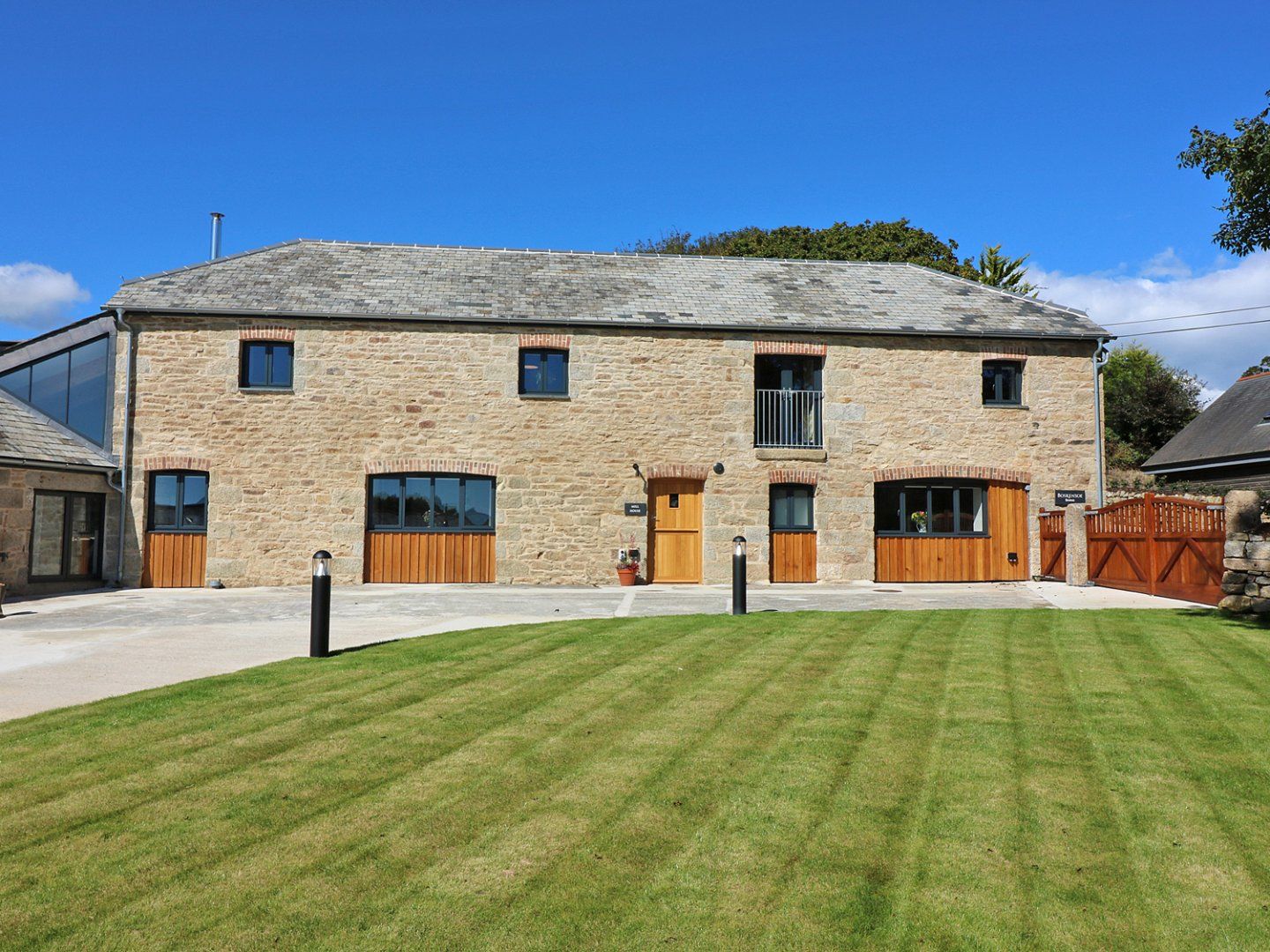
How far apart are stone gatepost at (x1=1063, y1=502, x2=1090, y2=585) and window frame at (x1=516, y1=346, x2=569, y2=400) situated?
1006 cm

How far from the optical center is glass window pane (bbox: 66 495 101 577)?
54.2 feet

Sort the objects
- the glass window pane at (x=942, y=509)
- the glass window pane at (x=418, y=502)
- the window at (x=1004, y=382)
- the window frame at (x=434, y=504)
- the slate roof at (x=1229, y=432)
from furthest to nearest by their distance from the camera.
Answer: the slate roof at (x=1229, y=432)
the window at (x=1004, y=382)
the glass window pane at (x=942, y=509)
the glass window pane at (x=418, y=502)
the window frame at (x=434, y=504)

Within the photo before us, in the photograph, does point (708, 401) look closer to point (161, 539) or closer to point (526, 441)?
point (526, 441)

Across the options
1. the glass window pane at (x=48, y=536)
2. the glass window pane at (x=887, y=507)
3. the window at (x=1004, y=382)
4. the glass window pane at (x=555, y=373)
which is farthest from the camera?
the window at (x=1004, y=382)

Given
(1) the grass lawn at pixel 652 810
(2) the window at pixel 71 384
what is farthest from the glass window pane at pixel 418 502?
(1) the grass lawn at pixel 652 810

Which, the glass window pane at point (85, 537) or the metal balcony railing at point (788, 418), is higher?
the metal balcony railing at point (788, 418)

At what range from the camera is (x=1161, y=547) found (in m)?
13.5

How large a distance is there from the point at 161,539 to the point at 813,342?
13867mm

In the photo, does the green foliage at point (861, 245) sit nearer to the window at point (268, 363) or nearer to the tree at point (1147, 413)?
the tree at point (1147, 413)

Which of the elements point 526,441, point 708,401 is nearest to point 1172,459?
point 708,401

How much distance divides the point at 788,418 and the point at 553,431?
16.5ft

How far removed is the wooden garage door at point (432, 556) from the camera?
17.8 meters

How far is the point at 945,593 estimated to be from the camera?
15594 mm

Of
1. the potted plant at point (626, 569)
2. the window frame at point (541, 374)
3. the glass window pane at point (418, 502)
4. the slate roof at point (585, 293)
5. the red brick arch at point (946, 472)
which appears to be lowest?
the potted plant at point (626, 569)
